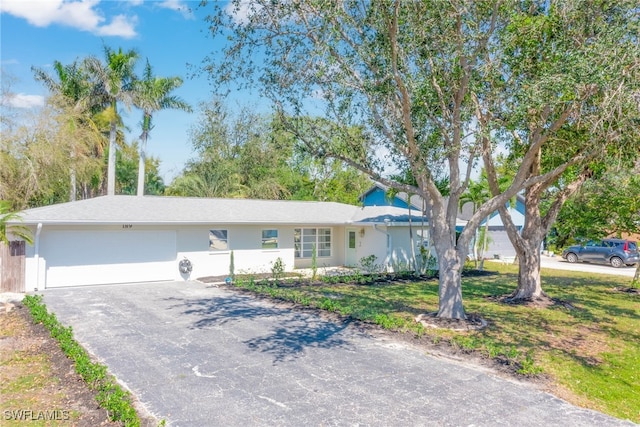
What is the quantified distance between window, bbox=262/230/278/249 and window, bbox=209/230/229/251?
1.66 m

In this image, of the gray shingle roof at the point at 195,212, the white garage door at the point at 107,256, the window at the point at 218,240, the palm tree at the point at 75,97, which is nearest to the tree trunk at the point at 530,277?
the gray shingle roof at the point at 195,212

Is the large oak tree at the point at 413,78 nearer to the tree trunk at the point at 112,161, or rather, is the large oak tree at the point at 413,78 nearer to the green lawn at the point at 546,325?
the green lawn at the point at 546,325

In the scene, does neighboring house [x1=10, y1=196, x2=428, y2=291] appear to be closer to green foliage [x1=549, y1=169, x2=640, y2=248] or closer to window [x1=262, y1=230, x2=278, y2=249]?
window [x1=262, y1=230, x2=278, y2=249]

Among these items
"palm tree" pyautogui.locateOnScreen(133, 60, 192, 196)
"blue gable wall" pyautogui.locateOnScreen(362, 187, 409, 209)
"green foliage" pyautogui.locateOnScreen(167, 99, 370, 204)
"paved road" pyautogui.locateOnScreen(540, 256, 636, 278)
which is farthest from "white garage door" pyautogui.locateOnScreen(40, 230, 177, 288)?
"paved road" pyautogui.locateOnScreen(540, 256, 636, 278)

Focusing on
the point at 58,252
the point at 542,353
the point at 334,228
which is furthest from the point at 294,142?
the point at 334,228

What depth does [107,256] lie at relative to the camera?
15.3 meters

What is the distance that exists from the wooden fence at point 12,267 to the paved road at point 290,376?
12.9ft

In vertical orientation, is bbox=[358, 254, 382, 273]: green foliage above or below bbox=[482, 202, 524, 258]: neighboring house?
below

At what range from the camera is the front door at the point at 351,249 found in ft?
70.2

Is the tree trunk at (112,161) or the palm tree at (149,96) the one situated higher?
the palm tree at (149,96)

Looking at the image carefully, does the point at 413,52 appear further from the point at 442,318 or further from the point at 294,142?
the point at 442,318

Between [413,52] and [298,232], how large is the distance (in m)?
12.1

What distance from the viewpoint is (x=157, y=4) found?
11234 millimetres

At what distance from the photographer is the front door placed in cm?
2141
